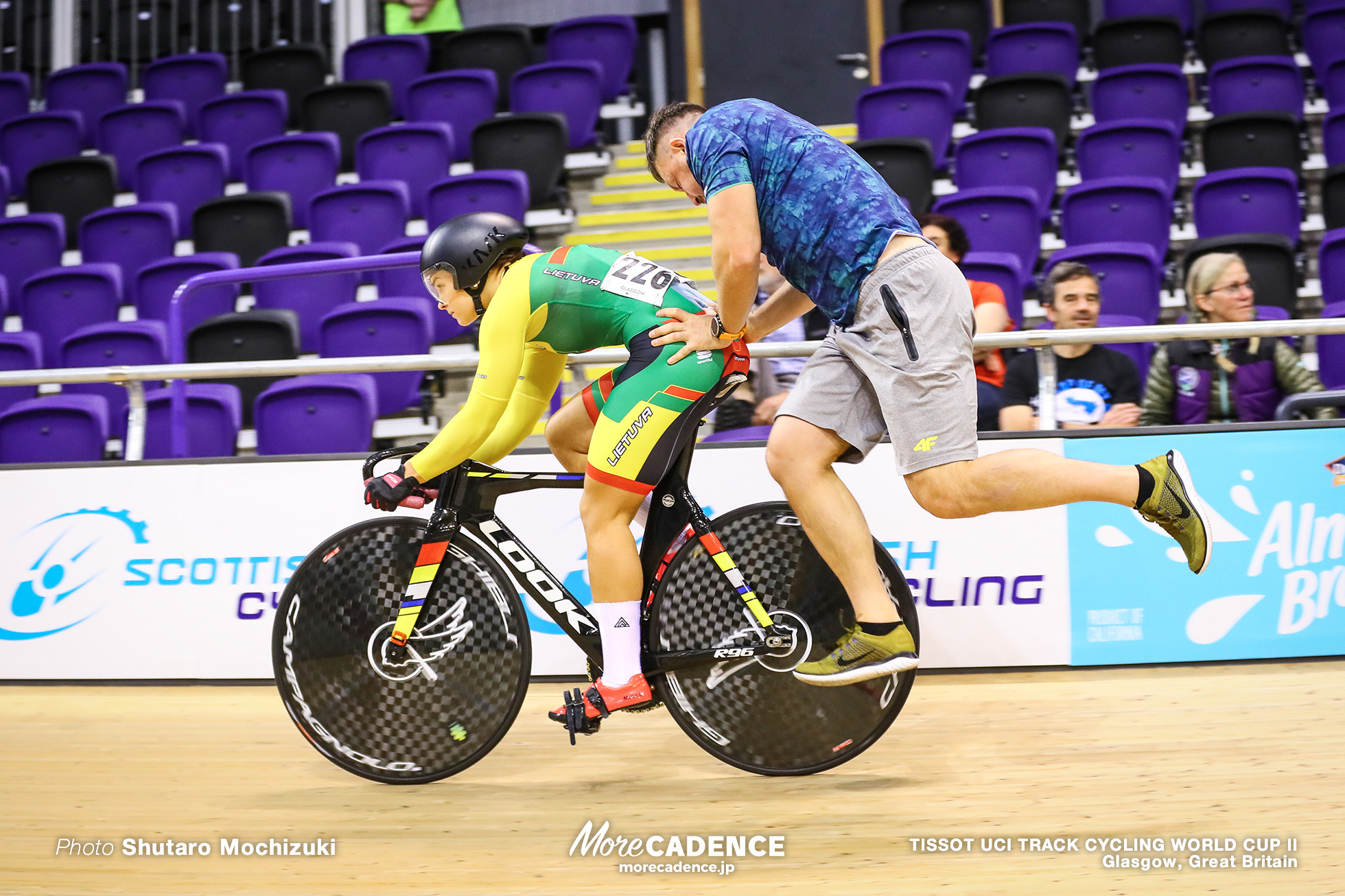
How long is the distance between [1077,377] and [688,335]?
6.96 ft

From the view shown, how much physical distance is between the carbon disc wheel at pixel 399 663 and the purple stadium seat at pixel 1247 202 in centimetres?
555

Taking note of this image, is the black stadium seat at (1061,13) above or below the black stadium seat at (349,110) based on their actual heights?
above

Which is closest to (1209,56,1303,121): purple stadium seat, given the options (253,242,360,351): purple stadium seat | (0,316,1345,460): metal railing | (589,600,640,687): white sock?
(0,316,1345,460): metal railing

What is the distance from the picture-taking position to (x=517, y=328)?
261 cm

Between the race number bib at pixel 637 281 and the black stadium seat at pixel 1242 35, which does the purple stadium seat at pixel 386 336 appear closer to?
the race number bib at pixel 637 281

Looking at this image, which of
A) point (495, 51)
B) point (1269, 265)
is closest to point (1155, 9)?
point (1269, 265)

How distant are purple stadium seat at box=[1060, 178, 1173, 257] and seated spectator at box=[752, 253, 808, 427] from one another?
2.71 metres

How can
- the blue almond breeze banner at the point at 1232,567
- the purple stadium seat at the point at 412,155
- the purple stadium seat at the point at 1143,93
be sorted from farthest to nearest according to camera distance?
1. the purple stadium seat at the point at 412,155
2. the purple stadium seat at the point at 1143,93
3. the blue almond breeze banner at the point at 1232,567

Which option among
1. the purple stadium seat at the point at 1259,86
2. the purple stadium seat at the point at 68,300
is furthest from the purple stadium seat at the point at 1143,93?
the purple stadium seat at the point at 68,300

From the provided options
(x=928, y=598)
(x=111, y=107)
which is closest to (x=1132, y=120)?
(x=928, y=598)

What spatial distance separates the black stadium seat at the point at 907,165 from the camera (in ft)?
23.1

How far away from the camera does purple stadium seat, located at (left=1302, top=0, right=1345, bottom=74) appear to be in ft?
27.6

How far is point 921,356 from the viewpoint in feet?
8.01

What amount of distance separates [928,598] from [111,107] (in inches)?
362
